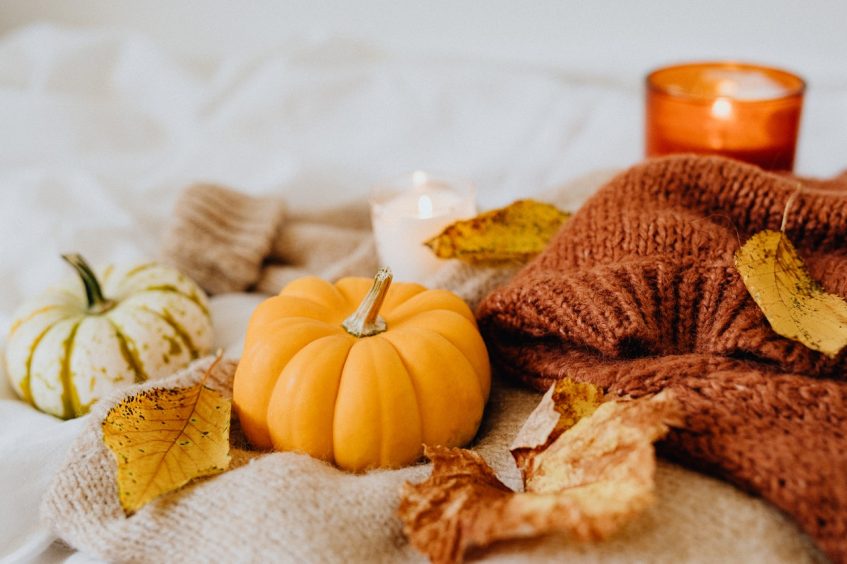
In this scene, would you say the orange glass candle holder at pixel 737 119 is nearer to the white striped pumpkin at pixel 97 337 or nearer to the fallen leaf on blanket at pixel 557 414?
the fallen leaf on blanket at pixel 557 414

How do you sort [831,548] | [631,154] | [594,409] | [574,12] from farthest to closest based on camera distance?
[574,12] → [631,154] → [594,409] → [831,548]

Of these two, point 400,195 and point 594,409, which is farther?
point 400,195

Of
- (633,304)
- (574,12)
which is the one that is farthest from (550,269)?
(574,12)

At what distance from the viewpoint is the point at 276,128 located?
1396 mm

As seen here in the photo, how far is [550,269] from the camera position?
0.72 m

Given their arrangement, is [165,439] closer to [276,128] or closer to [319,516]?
[319,516]

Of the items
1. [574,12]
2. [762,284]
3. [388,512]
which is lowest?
[388,512]

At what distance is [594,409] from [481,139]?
0.84m

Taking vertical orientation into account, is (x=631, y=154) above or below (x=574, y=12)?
below

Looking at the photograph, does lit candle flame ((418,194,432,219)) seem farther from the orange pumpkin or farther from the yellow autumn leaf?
the yellow autumn leaf

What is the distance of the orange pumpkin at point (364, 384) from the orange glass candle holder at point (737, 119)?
1.49ft

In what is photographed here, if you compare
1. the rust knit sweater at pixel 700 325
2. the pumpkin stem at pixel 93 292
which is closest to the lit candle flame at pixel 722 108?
the rust knit sweater at pixel 700 325

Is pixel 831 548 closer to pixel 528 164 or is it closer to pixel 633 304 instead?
pixel 633 304

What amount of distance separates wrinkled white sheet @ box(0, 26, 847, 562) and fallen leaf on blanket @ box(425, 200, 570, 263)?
Answer: 13.6 inches
